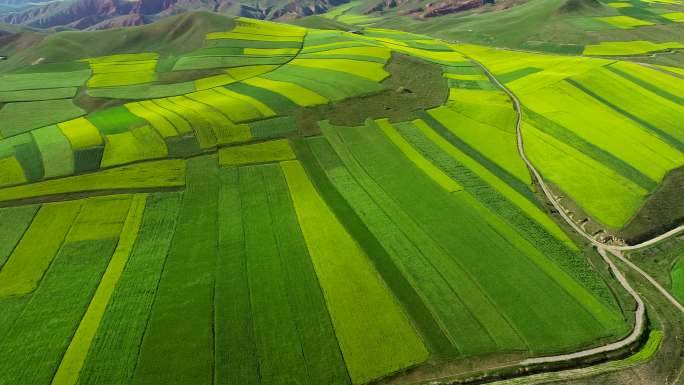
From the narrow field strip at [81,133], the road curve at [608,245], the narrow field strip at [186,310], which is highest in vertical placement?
the narrow field strip at [81,133]

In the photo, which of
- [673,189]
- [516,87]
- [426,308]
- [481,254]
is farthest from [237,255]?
[516,87]

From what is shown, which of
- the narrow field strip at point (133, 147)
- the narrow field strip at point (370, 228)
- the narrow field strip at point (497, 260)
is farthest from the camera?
the narrow field strip at point (133, 147)

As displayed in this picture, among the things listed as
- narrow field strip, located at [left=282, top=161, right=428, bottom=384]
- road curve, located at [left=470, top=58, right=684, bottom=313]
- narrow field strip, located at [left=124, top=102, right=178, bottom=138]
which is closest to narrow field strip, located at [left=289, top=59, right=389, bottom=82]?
road curve, located at [left=470, top=58, right=684, bottom=313]

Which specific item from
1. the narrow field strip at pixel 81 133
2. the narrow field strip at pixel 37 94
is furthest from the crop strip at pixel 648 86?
the narrow field strip at pixel 37 94

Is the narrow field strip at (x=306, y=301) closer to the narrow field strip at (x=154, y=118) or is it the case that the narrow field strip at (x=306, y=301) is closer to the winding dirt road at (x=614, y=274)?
the winding dirt road at (x=614, y=274)

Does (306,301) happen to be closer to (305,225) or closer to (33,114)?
(305,225)

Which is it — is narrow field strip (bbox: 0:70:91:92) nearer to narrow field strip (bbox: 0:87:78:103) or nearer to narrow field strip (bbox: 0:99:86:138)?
narrow field strip (bbox: 0:87:78:103)

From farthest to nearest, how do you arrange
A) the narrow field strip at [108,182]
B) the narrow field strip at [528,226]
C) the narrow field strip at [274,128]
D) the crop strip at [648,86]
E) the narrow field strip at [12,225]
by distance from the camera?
the crop strip at [648,86] → the narrow field strip at [274,128] → the narrow field strip at [108,182] → the narrow field strip at [12,225] → the narrow field strip at [528,226]
